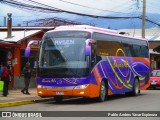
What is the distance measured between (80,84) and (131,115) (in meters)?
4.56

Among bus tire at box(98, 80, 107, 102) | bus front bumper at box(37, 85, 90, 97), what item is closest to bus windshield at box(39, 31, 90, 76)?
bus front bumper at box(37, 85, 90, 97)

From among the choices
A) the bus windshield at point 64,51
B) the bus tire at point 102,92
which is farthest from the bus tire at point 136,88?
the bus windshield at point 64,51

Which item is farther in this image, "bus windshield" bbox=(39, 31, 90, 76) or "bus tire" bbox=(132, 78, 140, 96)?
"bus tire" bbox=(132, 78, 140, 96)

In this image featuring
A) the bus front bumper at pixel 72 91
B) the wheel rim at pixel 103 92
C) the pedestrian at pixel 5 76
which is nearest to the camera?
the bus front bumper at pixel 72 91

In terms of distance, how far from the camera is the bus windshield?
1833 centimetres

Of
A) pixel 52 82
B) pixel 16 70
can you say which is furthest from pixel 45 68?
pixel 16 70

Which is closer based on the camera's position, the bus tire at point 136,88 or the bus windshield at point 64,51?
the bus windshield at point 64,51

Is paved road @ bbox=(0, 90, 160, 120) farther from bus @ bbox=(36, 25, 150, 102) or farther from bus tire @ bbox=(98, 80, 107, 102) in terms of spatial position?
bus tire @ bbox=(98, 80, 107, 102)

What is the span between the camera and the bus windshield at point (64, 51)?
18.3 m

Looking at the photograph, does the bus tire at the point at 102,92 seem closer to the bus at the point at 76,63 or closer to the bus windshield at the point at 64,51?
the bus at the point at 76,63

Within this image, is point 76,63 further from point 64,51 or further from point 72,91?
point 72,91

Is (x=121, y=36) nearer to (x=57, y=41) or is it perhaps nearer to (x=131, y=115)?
(x=57, y=41)

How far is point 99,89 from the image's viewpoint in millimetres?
19328

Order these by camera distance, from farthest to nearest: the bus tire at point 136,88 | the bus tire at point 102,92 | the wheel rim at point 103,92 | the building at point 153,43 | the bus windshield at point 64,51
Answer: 1. the building at point 153,43
2. the bus tire at point 136,88
3. the wheel rim at point 103,92
4. the bus tire at point 102,92
5. the bus windshield at point 64,51
